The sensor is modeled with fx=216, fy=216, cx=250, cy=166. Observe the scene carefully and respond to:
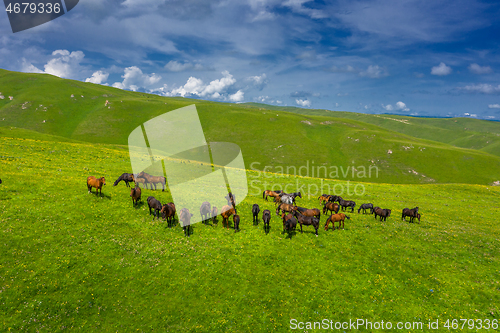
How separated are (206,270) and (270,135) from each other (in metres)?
144

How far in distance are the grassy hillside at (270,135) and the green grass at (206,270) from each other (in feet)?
328

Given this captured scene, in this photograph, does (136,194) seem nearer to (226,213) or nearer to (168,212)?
(168,212)

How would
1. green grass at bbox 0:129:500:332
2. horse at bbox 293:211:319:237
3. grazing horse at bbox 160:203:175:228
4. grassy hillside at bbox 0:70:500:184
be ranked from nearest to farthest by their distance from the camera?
green grass at bbox 0:129:500:332 < grazing horse at bbox 160:203:175:228 < horse at bbox 293:211:319:237 < grassy hillside at bbox 0:70:500:184

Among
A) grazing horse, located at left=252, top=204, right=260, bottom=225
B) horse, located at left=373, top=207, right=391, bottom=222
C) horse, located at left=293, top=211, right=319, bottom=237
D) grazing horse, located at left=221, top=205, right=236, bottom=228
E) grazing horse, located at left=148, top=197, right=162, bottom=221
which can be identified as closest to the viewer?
grazing horse, located at left=148, top=197, right=162, bottom=221

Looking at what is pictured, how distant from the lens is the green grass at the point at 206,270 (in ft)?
50.4

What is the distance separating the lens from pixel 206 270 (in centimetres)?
1881

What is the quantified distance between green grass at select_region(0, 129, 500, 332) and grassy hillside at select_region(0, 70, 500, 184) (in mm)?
99907

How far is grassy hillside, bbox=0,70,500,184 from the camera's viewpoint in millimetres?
125250

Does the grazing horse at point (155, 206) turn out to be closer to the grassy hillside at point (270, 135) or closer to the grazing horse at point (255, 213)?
the grazing horse at point (255, 213)

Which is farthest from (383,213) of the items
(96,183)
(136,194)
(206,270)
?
(96,183)

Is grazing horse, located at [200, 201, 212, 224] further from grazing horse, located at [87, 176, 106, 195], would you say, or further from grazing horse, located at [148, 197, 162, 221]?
grazing horse, located at [87, 176, 106, 195]

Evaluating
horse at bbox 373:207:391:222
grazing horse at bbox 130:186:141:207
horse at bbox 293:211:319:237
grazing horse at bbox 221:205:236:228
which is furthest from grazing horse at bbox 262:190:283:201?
grazing horse at bbox 130:186:141:207

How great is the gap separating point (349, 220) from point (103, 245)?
27.8 meters

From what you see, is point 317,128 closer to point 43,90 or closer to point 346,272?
point 346,272
